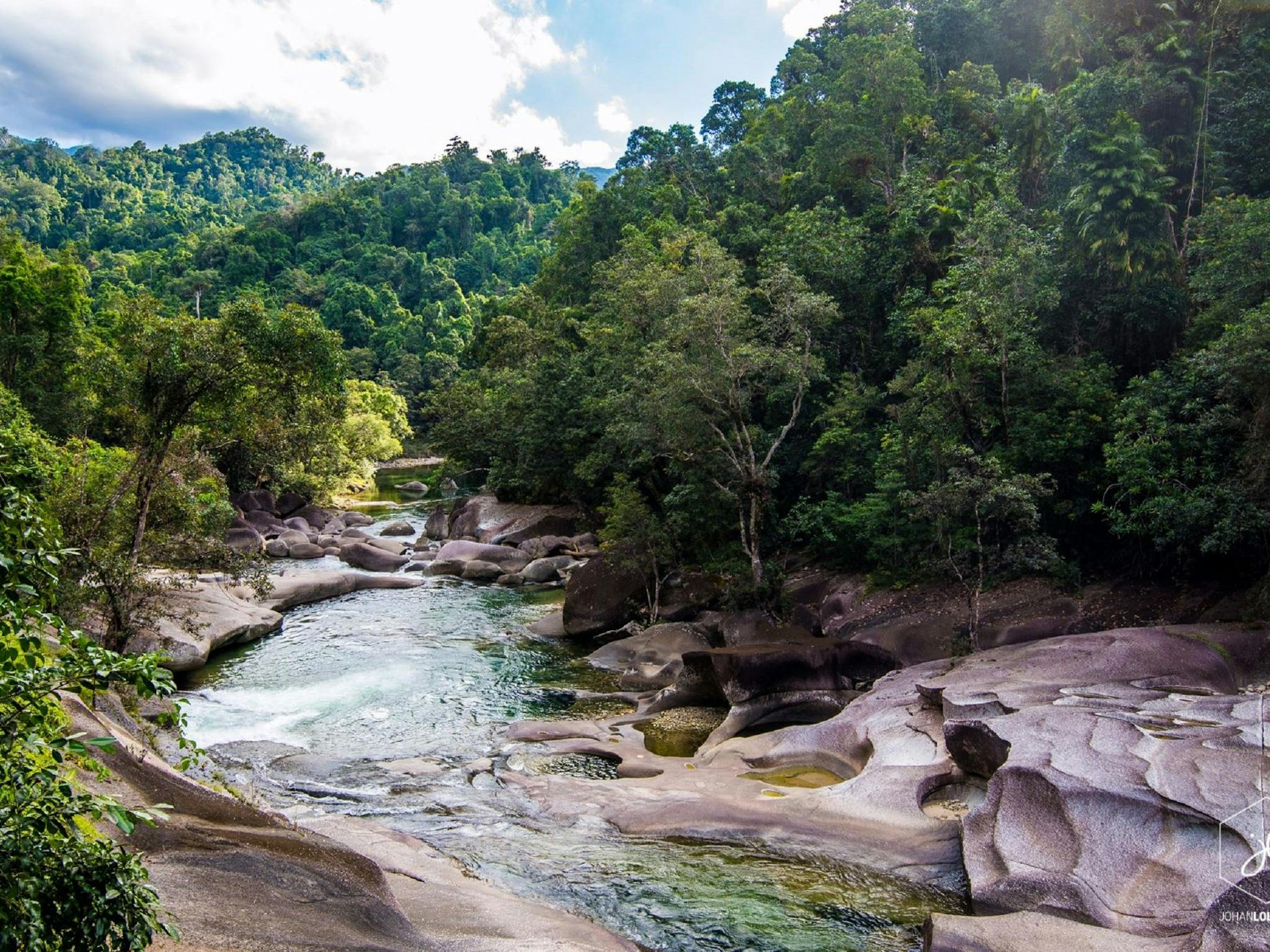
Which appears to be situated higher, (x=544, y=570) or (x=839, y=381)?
(x=839, y=381)

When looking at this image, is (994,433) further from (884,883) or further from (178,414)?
(178,414)

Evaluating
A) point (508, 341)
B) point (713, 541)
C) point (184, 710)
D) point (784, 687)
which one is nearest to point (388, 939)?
point (784, 687)

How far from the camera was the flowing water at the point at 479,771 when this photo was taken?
10727 mm

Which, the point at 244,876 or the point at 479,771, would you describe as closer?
the point at 244,876

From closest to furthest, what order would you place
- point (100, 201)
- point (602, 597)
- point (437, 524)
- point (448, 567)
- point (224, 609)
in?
1. point (224, 609)
2. point (602, 597)
3. point (448, 567)
4. point (437, 524)
5. point (100, 201)

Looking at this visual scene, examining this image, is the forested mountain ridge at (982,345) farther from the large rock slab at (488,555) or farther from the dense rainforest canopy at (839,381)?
the large rock slab at (488,555)

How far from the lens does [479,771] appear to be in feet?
52.8

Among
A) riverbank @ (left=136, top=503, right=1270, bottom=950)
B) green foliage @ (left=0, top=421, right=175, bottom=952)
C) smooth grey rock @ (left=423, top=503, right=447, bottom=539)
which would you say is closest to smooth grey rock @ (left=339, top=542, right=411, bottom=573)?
smooth grey rock @ (left=423, top=503, right=447, bottom=539)

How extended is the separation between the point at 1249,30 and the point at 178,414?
109 feet

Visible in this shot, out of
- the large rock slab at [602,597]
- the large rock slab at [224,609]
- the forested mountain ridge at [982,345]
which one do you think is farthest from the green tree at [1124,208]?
the large rock slab at [224,609]

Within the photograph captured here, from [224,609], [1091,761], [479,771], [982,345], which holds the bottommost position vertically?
[479,771]

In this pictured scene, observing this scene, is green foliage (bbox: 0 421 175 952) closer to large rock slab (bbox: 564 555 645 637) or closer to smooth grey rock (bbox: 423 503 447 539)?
large rock slab (bbox: 564 555 645 637)

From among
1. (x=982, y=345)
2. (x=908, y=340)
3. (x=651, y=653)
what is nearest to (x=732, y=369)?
(x=982, y=345)

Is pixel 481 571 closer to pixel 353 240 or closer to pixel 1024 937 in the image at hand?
pixel 1024 937
